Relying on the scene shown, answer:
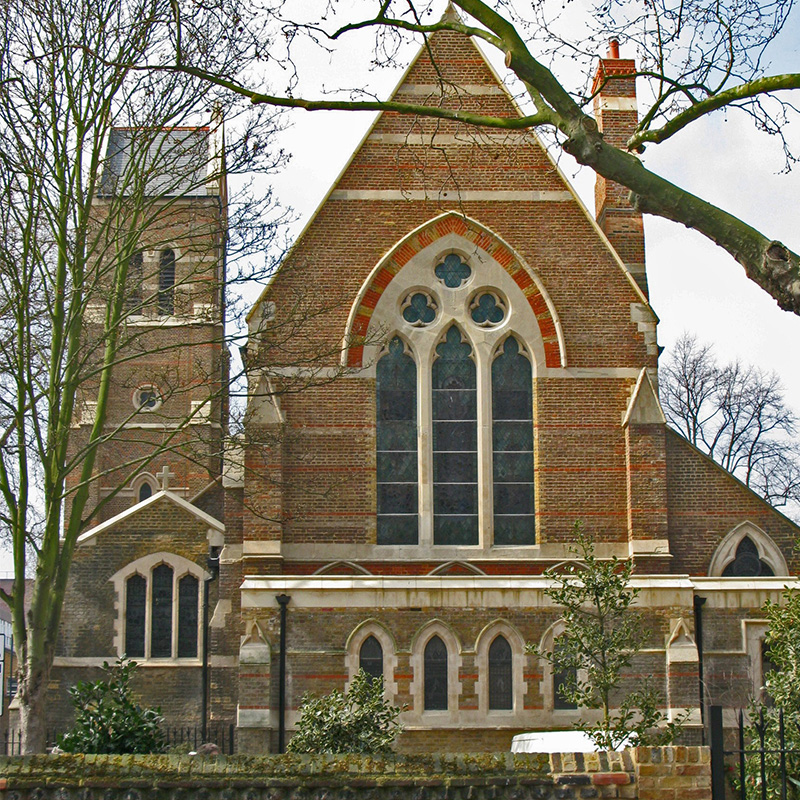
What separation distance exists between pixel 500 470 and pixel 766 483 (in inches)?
731

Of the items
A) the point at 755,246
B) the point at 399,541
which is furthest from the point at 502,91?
the point at 755,246

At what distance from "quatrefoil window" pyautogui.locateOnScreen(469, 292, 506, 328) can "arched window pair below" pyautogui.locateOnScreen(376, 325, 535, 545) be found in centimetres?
36

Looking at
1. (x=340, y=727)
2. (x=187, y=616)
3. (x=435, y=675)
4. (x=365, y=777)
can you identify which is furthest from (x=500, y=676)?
(x=365, y=777)

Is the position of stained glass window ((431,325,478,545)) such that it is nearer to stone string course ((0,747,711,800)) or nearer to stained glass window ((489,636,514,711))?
stained glass window ((489,636,514,711))

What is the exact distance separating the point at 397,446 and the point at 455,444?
2.99 ft

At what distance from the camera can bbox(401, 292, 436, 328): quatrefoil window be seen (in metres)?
20.8

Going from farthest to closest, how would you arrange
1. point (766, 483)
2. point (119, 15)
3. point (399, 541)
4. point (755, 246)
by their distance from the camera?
1. point (766, 483)
2. point (399, 541)
3. point (119, 15)
4. point (755, 246)

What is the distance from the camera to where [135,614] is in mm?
22438

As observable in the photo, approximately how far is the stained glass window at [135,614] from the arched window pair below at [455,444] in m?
4.92

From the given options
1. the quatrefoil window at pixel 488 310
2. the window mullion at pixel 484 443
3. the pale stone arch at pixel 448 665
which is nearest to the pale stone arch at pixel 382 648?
the pale stone arch at pixel 448 665

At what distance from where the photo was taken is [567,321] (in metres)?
20.7

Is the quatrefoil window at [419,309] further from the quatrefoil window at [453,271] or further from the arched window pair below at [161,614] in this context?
the arched window pair below at [161,614]

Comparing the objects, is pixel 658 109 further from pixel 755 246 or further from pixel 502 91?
pixel 502 91

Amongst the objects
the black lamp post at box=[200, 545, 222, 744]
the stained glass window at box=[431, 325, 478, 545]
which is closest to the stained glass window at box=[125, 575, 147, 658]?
the black lamp post at box=[200, 545, 222, 744]
